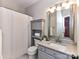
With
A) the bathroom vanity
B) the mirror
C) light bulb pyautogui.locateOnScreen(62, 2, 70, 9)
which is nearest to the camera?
the bathroom vanity

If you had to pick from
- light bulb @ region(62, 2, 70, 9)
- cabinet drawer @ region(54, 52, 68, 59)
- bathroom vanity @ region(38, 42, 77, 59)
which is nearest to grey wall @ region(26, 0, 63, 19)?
light bulb @ region(62, 2, 70, 9)

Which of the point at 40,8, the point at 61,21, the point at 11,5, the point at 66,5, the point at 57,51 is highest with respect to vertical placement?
the point at 11,5

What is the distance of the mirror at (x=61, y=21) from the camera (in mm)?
2797

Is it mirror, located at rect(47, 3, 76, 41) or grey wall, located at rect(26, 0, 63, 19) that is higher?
grey wall, located at rect(26, 0, 63, 19)

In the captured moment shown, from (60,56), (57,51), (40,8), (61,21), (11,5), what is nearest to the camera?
(60,56)

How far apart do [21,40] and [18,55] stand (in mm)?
608

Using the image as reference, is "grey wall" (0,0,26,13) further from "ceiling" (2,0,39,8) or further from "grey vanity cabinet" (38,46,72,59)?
"grey vanity cabinet" (38,46,72,59)

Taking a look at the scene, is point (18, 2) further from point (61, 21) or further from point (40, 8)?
point (61, 21)

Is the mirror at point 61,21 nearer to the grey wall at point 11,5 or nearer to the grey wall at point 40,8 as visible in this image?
the grey wall at point 40,8

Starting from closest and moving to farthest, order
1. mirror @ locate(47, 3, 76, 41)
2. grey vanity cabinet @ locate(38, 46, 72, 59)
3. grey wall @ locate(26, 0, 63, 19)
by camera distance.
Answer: grey vanity cabinet @ locate(38, 46, 72, 59)
mirror @ locate(47, 3, 76, 41)
grey wall @ locate(26, 0, 63, 19)

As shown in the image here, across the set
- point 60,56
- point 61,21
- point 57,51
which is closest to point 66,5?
point 61,21

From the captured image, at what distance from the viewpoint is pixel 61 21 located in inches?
123

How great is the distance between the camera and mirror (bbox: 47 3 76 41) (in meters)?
2.80

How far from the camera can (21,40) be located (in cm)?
438
